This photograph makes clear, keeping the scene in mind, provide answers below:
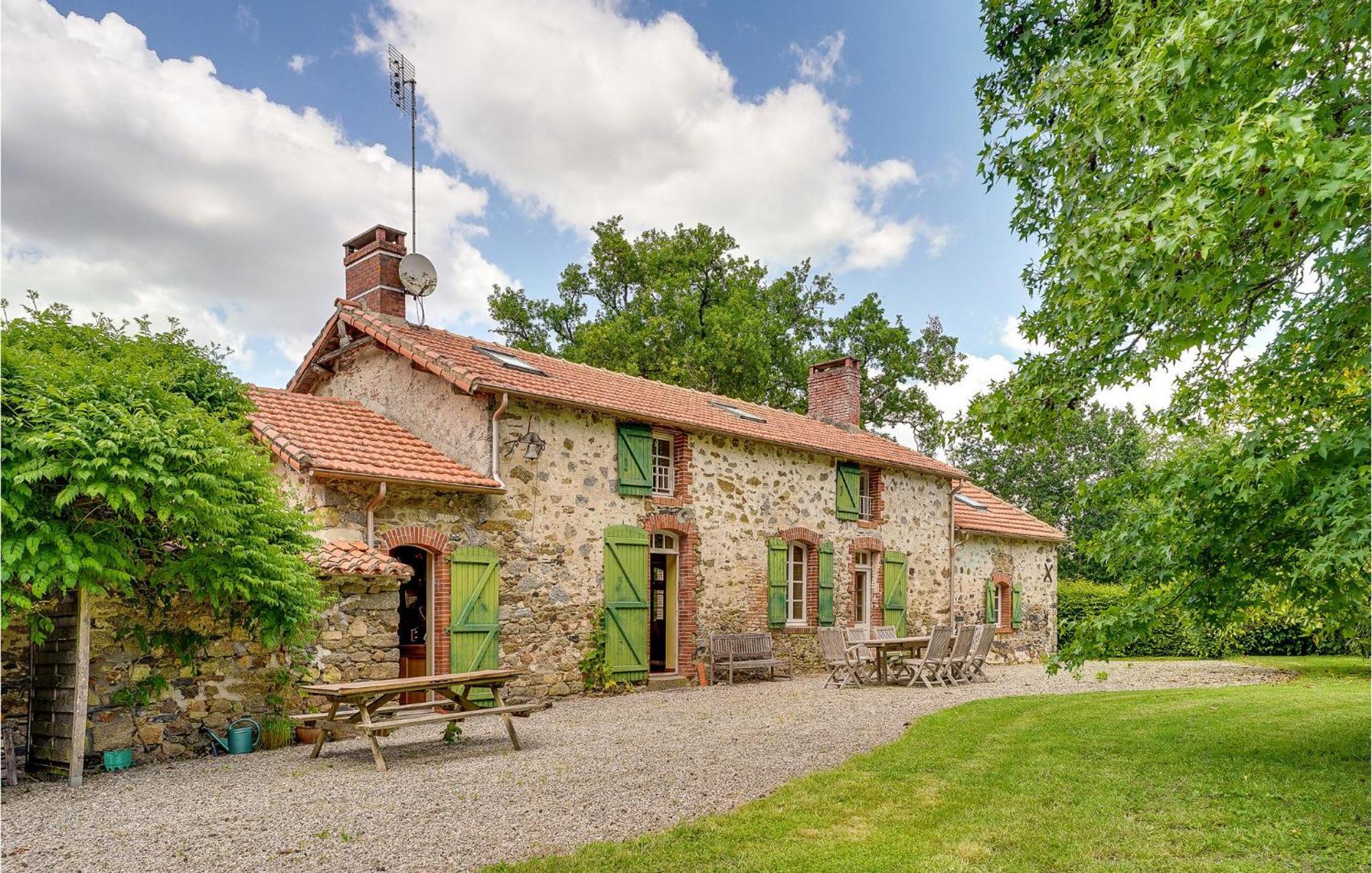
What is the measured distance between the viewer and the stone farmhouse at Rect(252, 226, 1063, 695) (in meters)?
10.8

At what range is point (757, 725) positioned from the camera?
935 centimetres

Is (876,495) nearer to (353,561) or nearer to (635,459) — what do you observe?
(635,459)

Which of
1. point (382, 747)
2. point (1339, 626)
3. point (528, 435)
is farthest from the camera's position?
point (528, 435)

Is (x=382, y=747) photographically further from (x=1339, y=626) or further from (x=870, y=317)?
(x=870, y=317)

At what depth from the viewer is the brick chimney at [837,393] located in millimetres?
20047

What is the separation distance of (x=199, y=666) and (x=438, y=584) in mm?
3162

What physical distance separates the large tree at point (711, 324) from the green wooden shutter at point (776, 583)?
36.1 feet

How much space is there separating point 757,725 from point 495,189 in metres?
12.0

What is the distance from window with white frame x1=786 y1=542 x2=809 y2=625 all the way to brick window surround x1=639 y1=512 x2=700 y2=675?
2.37 metres

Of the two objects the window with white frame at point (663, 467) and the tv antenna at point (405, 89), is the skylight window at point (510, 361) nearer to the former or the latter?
the window with white frame at point (663, 467)

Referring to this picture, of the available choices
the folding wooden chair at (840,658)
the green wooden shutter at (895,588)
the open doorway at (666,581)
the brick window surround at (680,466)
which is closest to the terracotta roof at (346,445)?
the brick window surround at (680,466)

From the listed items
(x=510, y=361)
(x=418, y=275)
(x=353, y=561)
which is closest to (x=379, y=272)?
(x=418, y=275)

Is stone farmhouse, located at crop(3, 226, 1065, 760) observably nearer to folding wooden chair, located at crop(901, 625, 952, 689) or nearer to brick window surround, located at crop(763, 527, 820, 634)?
brick window surround, located at crop(763, 527, 820, 634)

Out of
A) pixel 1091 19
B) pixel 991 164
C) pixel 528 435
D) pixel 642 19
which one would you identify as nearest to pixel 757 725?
pixel 528 435
